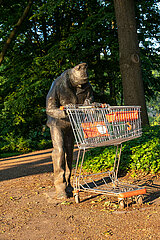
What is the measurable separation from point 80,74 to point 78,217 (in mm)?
2346

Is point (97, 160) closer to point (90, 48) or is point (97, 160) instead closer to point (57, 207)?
point (57, 207)

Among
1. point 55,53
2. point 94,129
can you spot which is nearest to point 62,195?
point 94,129

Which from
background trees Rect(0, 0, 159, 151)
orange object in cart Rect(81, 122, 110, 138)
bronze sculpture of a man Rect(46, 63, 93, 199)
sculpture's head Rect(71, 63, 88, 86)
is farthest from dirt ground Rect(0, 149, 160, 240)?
background trees Rect(0, 0, 159, 151)

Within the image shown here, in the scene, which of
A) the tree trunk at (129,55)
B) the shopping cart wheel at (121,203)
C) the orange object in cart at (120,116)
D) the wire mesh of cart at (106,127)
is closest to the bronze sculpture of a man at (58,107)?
the wire mesh of cart at (106,127)

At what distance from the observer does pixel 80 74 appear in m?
5.08

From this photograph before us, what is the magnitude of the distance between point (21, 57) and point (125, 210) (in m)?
14.3

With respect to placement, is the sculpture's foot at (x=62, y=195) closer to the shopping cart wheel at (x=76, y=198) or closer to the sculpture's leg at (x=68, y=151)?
the sculpture's leg at (x=68, y=151)

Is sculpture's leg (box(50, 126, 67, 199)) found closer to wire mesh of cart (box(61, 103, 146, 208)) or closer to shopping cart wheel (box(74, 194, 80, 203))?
shopping cart wheel (box(74, 194, 80, 203))

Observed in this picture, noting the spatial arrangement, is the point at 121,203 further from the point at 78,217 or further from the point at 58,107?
the point at 58,107

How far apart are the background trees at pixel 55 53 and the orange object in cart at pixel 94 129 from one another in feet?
28.0

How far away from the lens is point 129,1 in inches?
372

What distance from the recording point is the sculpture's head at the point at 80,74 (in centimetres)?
506

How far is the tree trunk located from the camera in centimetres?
927

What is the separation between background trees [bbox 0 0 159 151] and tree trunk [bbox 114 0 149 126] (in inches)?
121
